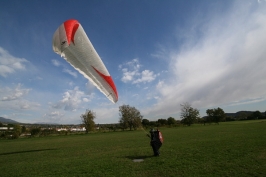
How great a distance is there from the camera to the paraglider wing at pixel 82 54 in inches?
243

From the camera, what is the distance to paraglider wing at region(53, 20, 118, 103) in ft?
20.2

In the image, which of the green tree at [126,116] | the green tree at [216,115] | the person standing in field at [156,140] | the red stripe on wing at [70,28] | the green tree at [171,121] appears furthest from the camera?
the green tree at [171,121]

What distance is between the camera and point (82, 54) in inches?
268

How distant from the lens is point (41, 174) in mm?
8945

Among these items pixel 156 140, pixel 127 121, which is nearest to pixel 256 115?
pixel 127 121

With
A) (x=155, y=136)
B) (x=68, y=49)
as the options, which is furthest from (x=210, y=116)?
(x=68, y=49)

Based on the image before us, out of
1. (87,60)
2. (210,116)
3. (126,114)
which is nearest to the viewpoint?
(87,60)

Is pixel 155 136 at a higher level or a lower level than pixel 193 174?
higher

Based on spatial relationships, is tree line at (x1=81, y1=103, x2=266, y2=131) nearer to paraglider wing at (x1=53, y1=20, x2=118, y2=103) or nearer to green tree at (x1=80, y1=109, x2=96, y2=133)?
green tree at (x1=80, y1=109, x2=96, y2=133)

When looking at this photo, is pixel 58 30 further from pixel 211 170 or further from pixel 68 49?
pixel 211 170

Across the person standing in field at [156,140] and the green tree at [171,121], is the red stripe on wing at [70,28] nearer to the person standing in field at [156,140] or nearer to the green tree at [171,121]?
the person standing in field at [156,140]

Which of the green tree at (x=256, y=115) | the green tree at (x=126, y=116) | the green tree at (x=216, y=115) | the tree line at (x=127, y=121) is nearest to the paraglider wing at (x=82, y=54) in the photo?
the tree line at (x=127, y=121)

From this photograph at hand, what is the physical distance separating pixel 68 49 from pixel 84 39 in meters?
0.68

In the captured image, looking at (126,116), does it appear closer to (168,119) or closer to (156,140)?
(168,119)
